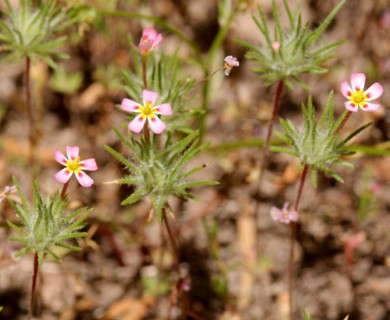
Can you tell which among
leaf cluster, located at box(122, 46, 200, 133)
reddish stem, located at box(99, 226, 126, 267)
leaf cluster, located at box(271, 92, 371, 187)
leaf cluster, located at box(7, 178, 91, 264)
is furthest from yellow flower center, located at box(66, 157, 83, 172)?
reddish stem, located at box(99, 226, 126, 267)

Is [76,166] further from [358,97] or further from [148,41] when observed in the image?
[358,97]

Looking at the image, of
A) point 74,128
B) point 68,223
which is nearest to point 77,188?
point 74,128

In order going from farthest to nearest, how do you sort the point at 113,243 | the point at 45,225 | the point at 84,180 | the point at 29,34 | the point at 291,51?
the point at 113,243 < the point at 29,34 < the point at 291,51 < the point at 84,180 < the point at 45,225

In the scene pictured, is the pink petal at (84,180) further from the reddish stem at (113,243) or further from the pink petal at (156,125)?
the reddish stem at (113,243)

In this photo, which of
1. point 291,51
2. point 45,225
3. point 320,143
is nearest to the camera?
point 45,225

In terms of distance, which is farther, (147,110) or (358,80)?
(358,80)

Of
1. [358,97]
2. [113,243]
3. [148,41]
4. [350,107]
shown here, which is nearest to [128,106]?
[148,41]
